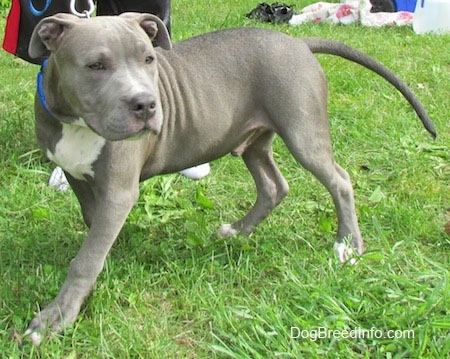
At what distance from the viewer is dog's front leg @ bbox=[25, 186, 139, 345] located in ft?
9.05

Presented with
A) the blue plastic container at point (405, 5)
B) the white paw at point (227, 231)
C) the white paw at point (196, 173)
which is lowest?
the blue plastic container at point (405, 5)

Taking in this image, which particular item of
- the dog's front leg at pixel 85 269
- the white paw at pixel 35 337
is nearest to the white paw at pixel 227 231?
the dog's front leg at pixel 85 269

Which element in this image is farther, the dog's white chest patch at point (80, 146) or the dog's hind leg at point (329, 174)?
the dog's hind leg at point (329, 174)

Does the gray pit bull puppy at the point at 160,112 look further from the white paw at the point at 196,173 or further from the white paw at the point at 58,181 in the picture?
the white paw at the point at 58,181

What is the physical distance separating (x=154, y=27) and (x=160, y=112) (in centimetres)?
45

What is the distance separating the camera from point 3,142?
4422 mm

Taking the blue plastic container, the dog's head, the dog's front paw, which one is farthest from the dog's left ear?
the blue plastic container

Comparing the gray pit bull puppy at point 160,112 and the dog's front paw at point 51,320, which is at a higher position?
the gray pit bull puppy at point 160,112

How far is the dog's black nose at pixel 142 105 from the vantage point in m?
2.49

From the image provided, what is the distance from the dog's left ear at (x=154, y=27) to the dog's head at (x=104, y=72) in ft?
0.36

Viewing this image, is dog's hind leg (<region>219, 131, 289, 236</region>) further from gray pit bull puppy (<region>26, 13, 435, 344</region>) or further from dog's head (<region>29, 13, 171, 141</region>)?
dog's head (<region>29, 13, 171, 141</region>)

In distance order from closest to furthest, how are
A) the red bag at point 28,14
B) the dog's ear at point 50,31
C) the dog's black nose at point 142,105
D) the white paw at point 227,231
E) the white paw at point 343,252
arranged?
the dog's black nose at point 142,105 < the dog's ear at point 50,31 < the white paw at point 343,252 < the white paw at point 227,231 < the red bag at point 28,14

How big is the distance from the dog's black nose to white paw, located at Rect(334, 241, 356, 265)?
45.9 inches

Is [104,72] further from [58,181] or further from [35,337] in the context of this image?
[58,181]
